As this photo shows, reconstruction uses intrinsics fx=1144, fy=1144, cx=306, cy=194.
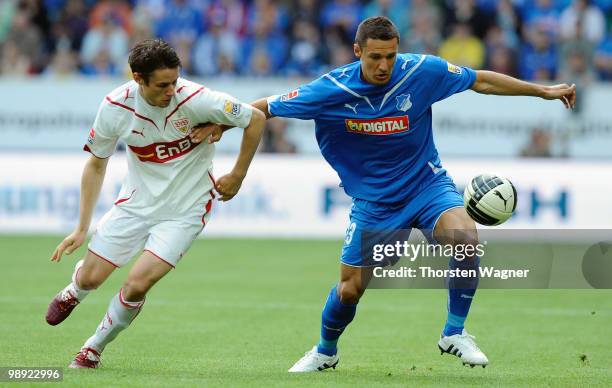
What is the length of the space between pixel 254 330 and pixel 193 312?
4.16ft

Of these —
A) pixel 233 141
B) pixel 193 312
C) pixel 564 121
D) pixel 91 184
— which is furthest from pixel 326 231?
pixel 91 184

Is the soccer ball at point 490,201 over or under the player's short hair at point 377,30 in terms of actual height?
under

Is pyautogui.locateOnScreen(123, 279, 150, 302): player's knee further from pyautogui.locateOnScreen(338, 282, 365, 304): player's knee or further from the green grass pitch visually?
pyautogui.locateOnScreen(338, 282, 365, 304): player's knee

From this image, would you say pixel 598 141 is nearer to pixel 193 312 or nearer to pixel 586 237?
pixel 586 237

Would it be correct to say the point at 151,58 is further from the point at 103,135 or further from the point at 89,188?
the point at 89,188

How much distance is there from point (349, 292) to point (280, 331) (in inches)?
88.2

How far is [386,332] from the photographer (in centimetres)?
998

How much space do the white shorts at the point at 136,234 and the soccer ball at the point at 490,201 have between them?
5.99 ft

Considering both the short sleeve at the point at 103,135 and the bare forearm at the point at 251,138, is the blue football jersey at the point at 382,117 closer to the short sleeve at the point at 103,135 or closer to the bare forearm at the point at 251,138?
the bare forearm at the point at 251,138

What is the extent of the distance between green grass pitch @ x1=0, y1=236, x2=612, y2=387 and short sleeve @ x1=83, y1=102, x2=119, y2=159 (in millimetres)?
1445

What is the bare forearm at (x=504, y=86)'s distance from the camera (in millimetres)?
7840

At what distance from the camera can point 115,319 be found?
7.50 metres

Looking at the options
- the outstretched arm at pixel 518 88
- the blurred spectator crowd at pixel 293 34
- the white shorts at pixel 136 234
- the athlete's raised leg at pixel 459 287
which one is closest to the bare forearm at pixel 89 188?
the white shorts at pixel 136 234

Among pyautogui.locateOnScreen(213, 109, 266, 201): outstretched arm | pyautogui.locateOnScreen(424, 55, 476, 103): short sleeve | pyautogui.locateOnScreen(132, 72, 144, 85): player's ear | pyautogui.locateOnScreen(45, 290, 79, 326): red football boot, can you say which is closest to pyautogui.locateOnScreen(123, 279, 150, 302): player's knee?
pyautogui.locateOnScreen(45, 290, 79, 326): red football boot
